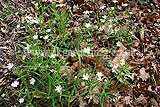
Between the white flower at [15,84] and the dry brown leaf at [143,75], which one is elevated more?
the white flower at [15,84]

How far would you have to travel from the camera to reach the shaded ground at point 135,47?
172 cm

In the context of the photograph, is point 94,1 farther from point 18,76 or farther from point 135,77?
point 18,76

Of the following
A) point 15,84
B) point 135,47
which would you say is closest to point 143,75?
Answer: point 135,47

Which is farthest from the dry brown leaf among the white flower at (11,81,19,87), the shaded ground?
the white flower at (11,81,19,87)

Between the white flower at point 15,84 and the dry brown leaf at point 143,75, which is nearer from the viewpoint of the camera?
the white flower at point 15,84

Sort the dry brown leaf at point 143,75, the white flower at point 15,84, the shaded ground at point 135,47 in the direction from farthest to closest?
the dry brown leaf at point 143,75
the shaded ground at point 135,47
the white flower at point 15,84

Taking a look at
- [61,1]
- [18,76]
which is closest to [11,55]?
[18,76]

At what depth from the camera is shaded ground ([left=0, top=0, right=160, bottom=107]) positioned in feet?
5.63

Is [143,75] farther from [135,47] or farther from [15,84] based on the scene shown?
[15,84]

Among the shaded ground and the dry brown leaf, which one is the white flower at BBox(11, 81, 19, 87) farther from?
the dry brown leaf

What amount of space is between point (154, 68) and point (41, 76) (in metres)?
1.65

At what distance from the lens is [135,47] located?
7.29 ft

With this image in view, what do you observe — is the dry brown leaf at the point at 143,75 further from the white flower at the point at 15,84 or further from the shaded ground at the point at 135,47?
the white flower at the point at 15,84

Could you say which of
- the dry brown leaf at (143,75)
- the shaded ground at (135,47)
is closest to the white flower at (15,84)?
the shaded ground at (135,47)
